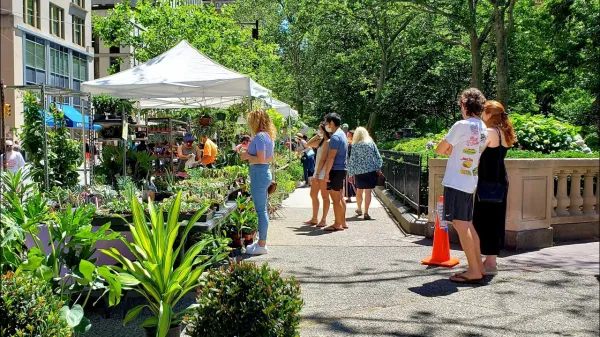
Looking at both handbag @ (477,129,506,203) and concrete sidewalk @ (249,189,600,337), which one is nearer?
concrete sidewalk @ (249,189,600,337)

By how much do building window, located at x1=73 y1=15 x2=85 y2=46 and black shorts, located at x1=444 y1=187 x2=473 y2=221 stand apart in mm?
46548

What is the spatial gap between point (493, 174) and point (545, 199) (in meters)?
2.29

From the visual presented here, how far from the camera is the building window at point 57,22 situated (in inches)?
1743

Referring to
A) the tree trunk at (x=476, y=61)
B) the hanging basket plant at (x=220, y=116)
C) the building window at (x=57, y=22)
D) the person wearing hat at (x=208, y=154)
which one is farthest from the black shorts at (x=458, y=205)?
the building window at (x=57, y=22)

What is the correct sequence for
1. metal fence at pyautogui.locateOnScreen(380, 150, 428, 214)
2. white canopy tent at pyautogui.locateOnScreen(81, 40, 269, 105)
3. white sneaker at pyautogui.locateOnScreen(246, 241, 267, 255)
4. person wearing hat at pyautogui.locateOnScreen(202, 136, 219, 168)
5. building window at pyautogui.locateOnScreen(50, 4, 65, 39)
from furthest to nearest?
building window at pyautogui.locateOnScreen(50, 4, 65, 39), person wearing hat at pyautogui.locateOnScreen(202, 136, 219, 168), metal fence at pyautogui.locateOnScreen(380, 150, 428, 214), white canopy tent at pyautogui.locateOnScreen(81, 40, 269, 105), white sneaker at pyautogui.locateOnScreen(246, 241, 267, 255)

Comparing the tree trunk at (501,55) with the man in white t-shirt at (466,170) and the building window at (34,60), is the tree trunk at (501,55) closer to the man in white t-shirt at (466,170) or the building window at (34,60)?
the man in white t-shirt at (466,170)

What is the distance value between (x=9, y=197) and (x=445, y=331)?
130 inches

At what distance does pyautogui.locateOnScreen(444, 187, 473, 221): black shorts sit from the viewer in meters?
6.11

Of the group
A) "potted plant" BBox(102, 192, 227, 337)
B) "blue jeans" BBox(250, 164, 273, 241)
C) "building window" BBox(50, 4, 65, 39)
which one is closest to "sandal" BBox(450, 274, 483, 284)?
"blue jeans" BBox(250, 164, 273, 241)

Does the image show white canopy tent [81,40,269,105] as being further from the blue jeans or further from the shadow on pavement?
the shadow on pavement

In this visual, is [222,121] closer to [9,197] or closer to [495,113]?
[495,113]

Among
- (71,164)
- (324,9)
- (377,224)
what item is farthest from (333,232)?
(324,9)

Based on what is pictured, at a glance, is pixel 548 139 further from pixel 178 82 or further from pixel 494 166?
pixel 178 82

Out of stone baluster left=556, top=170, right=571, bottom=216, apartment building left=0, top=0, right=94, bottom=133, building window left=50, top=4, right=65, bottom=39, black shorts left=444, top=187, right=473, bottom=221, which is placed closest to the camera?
black shorts left=444, top=187, right=473, bottom=221
